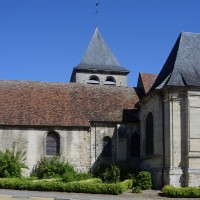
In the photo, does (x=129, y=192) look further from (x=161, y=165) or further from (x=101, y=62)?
(x=101, y=62)

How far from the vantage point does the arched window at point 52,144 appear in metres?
31.4

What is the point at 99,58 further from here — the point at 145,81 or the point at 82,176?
the point at 82,176

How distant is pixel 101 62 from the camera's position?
4678 cm

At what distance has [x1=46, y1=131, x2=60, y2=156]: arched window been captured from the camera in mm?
31420

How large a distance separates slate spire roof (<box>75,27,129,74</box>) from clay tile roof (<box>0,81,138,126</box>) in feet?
32.9

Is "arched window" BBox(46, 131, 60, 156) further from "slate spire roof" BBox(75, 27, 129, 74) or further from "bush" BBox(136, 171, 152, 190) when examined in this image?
"slate spire roof" BBox(75, 27, 129, 74)

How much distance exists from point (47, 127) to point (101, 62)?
17386 millimetres

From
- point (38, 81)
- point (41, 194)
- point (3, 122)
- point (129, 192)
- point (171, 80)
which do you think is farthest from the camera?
point (38, 81)

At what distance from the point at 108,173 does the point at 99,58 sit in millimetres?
20562

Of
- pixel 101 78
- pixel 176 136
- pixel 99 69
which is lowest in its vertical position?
pixel 176 136

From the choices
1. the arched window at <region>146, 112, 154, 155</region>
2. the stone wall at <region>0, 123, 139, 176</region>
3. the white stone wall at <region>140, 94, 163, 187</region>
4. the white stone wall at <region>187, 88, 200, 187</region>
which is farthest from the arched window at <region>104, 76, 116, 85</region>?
the white stone wall at <region>187, 88, 200, 187</region>

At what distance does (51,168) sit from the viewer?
97.0 feet

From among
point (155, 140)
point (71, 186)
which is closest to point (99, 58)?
point (155, 140)

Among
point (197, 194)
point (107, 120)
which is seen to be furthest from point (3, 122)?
point (197, 194)
